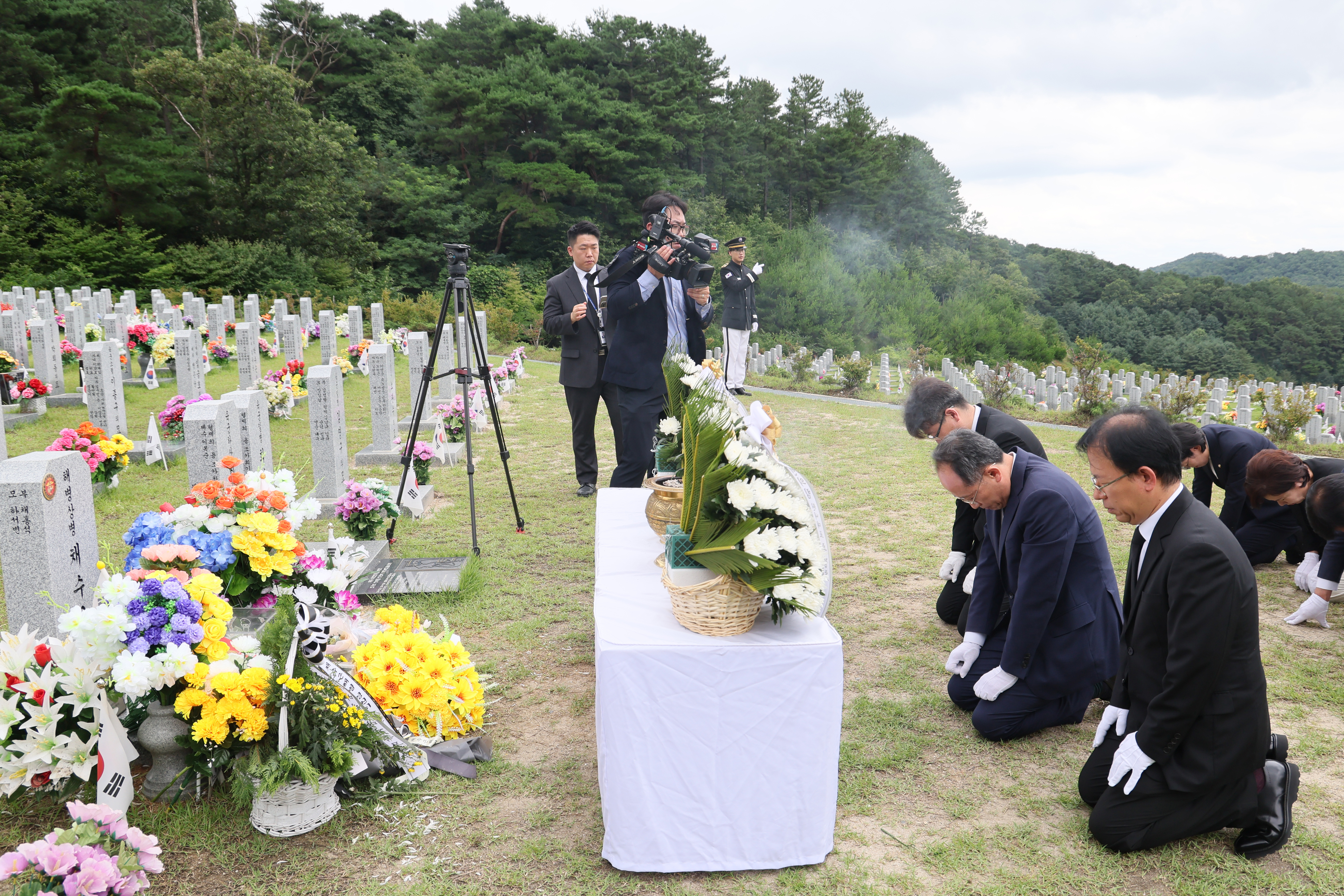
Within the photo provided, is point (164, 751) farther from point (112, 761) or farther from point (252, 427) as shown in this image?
point (252, 427)

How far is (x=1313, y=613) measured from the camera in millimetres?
4781

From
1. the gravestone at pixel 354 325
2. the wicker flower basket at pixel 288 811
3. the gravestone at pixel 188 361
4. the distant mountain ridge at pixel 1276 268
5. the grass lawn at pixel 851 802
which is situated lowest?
the grass lawn at pixel 851 802

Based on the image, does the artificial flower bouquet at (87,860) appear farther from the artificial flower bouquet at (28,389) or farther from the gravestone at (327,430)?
the artificial flower bouquet at (28,389)

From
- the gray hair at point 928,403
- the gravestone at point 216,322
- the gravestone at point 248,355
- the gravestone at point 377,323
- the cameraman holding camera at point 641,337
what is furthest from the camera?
the gravestone at point 377,323

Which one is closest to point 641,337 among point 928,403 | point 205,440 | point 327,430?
point 928,403

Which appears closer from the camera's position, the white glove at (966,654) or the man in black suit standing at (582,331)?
the white glove at (966,654)

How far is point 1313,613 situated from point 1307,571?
58 cm

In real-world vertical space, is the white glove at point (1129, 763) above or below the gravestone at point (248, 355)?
below

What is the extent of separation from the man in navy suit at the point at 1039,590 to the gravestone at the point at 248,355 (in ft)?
32.1

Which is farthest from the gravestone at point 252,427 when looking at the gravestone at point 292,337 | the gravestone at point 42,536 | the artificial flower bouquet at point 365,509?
the gravestone at point 292,337

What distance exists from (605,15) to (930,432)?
33307mm

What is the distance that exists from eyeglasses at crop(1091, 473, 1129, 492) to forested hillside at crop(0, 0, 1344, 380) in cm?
2010

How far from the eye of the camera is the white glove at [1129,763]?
2805 millimetres

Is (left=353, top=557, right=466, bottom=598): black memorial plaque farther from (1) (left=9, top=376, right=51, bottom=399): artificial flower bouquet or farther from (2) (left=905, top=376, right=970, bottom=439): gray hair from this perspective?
(1) (left=9, top=376, right=51, bottom=399): artificial flower bouquet
